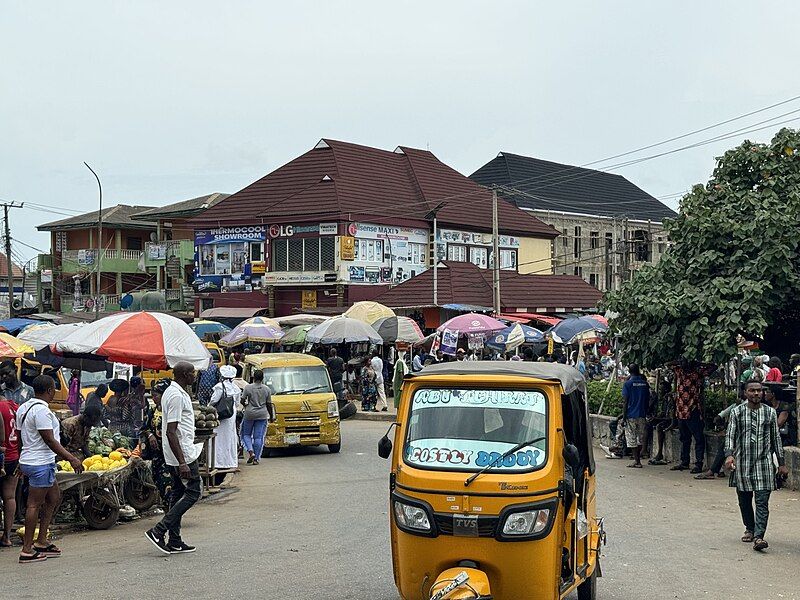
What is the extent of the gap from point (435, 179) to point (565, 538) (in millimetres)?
51542

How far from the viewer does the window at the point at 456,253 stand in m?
53.7

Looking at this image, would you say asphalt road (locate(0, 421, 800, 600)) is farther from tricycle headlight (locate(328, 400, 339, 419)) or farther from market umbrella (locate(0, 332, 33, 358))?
market umbrella (locate(0, 332, 33, 358))

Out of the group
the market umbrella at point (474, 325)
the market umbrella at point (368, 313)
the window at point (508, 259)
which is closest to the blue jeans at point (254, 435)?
the market umbrella at point (474, 325)

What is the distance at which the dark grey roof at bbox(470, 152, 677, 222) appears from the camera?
6688 centimetres

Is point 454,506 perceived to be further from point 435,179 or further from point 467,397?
point 435,179

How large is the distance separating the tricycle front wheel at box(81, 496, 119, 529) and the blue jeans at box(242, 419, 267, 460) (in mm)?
6515

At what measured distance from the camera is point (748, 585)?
9.60 meters

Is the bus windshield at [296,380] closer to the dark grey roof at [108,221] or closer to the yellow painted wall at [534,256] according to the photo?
the yellow painted wall at [534,256]

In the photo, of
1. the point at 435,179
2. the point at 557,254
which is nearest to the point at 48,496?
the point at 435,179

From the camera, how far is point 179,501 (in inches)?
424

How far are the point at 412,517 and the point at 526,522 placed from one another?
2.83 ft

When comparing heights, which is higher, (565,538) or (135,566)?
(565,538)

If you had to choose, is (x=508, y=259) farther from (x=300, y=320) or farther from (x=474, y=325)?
(x=474, y=325)

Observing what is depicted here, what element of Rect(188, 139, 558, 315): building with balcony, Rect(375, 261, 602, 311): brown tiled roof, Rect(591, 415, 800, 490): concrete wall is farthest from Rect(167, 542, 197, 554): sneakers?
Rect(188, 139, 558, 315): building with balcony
